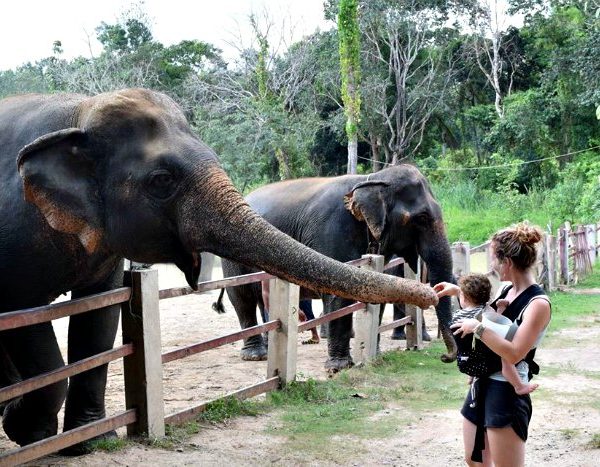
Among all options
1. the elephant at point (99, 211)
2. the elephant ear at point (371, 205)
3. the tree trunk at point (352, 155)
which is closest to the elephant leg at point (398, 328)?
the elephant ear at point (371, 205)

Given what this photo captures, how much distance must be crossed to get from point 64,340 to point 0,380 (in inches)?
211

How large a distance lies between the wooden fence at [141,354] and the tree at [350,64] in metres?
26.8

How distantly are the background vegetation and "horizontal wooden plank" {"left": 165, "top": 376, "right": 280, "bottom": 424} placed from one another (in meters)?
21.8

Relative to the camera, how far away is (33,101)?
546 centimetres

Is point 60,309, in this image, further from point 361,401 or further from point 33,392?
point 361,401

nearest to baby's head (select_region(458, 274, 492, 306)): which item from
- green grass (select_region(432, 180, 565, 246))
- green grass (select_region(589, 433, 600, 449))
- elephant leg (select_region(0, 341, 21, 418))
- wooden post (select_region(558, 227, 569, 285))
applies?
green grass (select_region(589, 433, 600, 449))

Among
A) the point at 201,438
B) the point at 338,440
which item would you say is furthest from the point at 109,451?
the point at 338,440

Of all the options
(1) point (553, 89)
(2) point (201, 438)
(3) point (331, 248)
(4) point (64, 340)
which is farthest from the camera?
(1) point (553, 89)

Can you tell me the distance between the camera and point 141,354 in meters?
5.46

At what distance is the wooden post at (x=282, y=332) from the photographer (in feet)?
24.2

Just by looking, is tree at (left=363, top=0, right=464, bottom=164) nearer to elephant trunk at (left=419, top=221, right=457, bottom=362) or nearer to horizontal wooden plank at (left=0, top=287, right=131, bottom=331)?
elephant trunk at (left=419, top=221, right=457, bottom=362)

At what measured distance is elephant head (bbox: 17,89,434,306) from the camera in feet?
15.2

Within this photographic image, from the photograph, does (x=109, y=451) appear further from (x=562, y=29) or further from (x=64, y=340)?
(x=562, y=29)

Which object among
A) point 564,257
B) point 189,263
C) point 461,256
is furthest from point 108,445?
point 564,257
